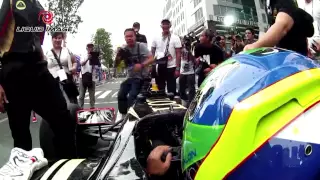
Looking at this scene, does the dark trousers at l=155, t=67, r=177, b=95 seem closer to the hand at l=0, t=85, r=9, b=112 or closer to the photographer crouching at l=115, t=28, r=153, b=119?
the photographer crouching at l=115, t=28, r=153, b=119

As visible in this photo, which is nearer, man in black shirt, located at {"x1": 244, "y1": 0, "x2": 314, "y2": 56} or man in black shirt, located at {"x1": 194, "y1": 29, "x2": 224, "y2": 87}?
man in black shirt, located at {"x1": 244, "y1": 0, "x2": 314, "y2": 56}

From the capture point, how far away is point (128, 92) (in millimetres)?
6172

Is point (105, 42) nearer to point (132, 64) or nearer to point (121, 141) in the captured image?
point (132, 64)

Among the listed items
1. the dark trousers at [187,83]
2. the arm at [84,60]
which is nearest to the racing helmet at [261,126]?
the dark trousers at [187,83]

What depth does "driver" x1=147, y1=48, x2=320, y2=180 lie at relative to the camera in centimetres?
130

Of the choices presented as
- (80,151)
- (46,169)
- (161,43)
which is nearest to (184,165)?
(46,169)

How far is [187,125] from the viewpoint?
1.60m

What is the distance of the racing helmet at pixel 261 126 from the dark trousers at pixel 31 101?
185 cm

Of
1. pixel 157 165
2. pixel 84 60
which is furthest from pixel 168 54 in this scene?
pixel 157 165

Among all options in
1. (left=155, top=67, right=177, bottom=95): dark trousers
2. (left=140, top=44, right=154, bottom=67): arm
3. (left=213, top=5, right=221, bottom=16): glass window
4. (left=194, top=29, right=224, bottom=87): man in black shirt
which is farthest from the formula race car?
(left=213, top=5, right=221, bottom=16): glass window

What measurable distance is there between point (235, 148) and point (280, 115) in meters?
0.19

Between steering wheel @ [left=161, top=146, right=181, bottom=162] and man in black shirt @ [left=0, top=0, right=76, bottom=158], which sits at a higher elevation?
man in black shirt @ [left=0, top=0, right=76, bottom=158]

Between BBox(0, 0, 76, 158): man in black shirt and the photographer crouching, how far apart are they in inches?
114

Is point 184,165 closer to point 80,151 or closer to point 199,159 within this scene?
point 199,159
